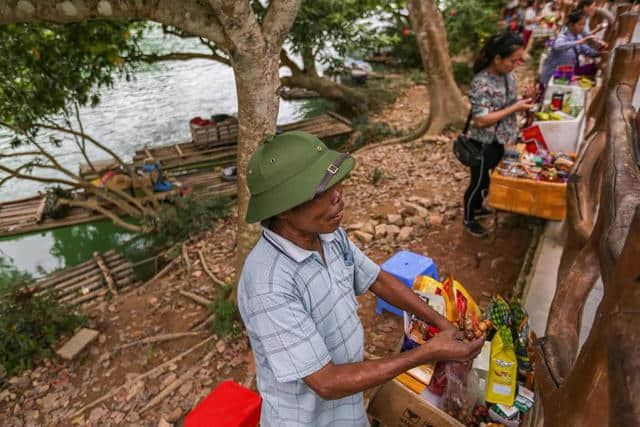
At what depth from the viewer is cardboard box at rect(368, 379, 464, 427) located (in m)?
1.92

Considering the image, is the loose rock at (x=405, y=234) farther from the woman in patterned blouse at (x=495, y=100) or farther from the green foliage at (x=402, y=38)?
the green foliage at (x=402, y=38)

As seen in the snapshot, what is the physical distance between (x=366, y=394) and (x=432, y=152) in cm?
528

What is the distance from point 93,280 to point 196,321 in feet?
10.6

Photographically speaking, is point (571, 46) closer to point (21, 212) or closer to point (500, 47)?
point (500, 47)

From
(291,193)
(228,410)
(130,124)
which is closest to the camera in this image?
(291,193)

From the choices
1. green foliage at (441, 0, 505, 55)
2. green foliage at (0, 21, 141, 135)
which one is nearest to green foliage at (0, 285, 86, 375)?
green foliage at (0, 21, 141, 135)

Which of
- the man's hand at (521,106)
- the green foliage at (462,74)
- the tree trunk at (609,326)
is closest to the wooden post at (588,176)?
the tree trunk at (609,326)

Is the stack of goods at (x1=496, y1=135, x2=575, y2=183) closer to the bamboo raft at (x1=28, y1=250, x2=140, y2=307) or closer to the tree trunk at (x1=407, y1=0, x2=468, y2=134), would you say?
the tree trunk at (x1=407, y1=0, x2=468, y2=134)

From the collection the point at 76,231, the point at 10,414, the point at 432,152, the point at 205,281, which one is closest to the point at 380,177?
the point at 432,152

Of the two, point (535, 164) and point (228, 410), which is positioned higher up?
point (535, 164)

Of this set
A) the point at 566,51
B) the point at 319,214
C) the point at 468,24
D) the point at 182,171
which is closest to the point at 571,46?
the point at 566,51

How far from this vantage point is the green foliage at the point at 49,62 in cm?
513

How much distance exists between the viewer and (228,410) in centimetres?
239

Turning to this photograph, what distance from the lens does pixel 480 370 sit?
2084mm
